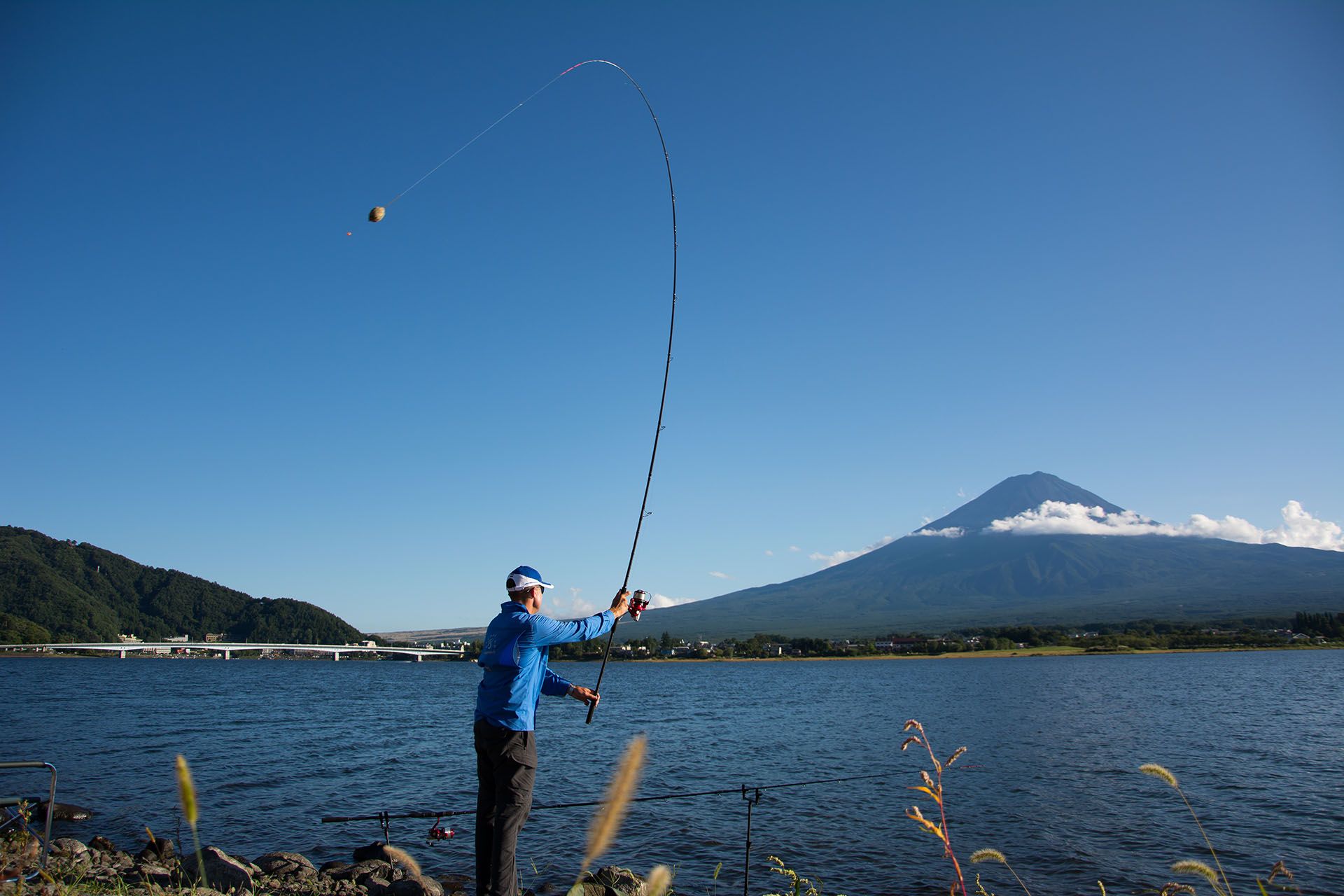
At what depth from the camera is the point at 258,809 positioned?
1552 centimetres

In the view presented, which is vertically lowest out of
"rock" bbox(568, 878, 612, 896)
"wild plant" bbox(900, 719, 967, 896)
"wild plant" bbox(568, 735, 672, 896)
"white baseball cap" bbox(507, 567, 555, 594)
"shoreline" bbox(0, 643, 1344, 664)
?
"shoreline" bbox(0, 643, 1344, 664)

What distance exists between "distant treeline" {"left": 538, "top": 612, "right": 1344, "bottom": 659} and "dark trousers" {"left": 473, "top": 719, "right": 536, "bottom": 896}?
321 ft

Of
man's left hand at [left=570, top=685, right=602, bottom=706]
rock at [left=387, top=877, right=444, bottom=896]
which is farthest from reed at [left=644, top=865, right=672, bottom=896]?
rock at [left=387, top=877, right=444, bottom=896]

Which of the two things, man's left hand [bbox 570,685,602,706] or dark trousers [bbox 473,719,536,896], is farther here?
man's left hand [bbox 570,685,602,706]

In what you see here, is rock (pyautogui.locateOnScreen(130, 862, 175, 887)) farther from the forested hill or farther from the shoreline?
the forested hill

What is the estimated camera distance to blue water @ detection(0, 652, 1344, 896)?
12.8 metres

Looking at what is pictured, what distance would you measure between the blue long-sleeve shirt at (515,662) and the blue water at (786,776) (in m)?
7.26

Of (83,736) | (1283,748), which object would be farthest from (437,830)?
(1283,748)

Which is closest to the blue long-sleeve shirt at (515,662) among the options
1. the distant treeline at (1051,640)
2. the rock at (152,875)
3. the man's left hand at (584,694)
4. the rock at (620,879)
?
the man's left hand at (584,694)

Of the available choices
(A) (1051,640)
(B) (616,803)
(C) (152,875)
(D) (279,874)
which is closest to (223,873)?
(C) (152,875)

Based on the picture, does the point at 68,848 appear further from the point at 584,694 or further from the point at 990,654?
the point at 990,654

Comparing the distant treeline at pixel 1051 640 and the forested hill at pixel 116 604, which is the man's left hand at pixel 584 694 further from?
the forested hill at pixel 116 604

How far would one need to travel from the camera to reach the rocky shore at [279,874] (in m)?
7.98

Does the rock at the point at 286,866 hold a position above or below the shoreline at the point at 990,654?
above
